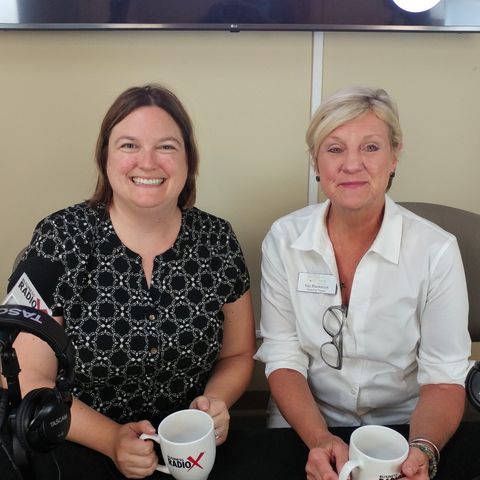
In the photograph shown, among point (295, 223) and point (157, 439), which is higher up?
point (295, 223)

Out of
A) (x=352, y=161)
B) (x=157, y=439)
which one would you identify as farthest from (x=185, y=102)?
(x=157, y=439)

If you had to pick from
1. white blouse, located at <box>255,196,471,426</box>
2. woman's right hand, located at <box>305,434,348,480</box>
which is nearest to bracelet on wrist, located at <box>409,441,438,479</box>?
woman's right hand, located at <box>305,434,348,480</box>

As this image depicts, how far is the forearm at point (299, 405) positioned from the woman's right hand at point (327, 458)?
0.03 m

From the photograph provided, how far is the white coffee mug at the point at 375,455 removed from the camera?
785 millimetres

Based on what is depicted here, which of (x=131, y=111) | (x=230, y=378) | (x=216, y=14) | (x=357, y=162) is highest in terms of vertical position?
(x=216, y=14)

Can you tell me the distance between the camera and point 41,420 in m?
0.60

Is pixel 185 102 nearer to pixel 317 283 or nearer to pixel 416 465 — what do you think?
pixel 317 283

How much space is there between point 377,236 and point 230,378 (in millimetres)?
482

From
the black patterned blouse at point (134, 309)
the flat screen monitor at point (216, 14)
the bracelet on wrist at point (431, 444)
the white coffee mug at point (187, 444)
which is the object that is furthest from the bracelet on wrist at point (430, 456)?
the flat screen monitor at point (216, 14)

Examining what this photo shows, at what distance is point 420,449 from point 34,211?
1.45 metres

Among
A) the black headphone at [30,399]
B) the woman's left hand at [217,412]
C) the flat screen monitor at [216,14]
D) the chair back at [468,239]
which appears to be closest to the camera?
the black headphone at [30,399]

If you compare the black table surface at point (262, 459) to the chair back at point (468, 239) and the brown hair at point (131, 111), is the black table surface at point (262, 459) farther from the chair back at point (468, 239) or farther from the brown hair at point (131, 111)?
the brown hair at point (131, 111)

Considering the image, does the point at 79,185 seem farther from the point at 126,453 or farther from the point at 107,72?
the point at 126,453

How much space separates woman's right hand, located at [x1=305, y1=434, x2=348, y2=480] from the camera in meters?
0.88
